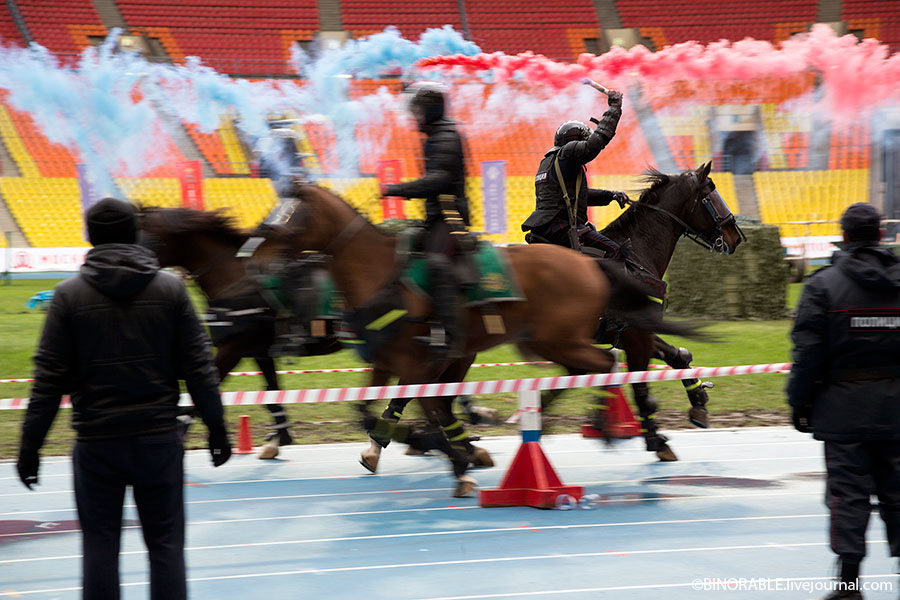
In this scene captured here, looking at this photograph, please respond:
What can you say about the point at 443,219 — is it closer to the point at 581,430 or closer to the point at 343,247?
the point at 343,247

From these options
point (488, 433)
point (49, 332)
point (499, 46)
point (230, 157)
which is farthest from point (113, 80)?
point (49, 332)

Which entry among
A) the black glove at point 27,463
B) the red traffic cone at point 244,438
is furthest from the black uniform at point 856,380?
the red traffic cone at point 244,438

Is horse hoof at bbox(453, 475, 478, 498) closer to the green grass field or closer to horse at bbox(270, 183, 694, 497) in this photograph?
horse at bbox(270, 183, 694, 497)

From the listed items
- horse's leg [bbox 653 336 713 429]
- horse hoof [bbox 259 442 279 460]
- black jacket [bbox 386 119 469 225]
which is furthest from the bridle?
horse hoof [bbox 259 442 279 460]

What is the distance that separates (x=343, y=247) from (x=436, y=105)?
46.2 inches

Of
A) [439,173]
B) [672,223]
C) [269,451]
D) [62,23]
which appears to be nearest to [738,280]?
[672,223]

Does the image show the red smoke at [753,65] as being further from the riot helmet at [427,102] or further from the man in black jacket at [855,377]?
the man in black jacket at [855,377]

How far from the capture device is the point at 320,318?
698 cm

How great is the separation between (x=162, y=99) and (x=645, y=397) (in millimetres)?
25346

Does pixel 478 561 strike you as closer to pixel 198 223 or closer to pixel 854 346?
pixel 854 346

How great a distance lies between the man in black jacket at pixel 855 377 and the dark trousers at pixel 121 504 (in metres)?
2.78

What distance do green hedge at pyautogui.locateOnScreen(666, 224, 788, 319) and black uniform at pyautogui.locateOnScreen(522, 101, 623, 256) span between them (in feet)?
30.9

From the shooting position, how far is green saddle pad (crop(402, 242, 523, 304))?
21.6 ft

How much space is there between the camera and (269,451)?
8.23m
